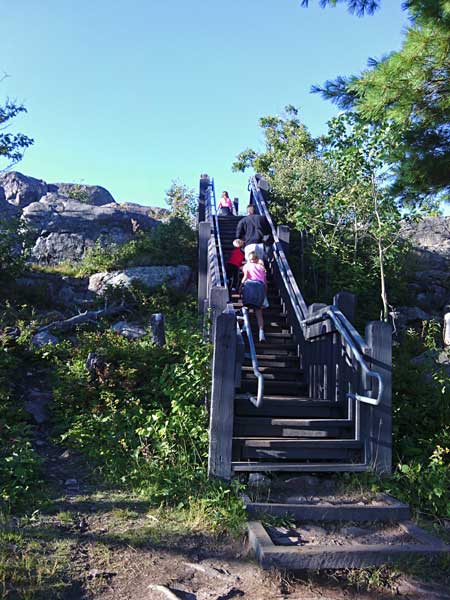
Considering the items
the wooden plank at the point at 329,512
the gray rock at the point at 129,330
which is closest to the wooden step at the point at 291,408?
the wooden plank at the point at 329,512

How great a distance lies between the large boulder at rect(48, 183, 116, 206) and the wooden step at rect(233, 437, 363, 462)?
2648cm

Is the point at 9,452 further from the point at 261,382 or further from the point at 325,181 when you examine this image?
the point at 325,181

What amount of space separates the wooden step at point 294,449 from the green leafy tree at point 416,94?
3021 mm

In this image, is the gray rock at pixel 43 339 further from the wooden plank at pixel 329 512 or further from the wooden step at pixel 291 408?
the wooden plank at pixel 329 512

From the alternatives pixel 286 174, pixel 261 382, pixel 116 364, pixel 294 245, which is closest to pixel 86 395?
pixel 116 364

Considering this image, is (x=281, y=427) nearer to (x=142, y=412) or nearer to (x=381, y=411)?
(x=381, y=411)

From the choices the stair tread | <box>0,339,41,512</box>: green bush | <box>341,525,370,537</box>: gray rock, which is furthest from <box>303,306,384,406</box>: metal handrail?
<box>0,339,41,512</box>: green bush

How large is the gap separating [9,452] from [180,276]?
8.52 metres

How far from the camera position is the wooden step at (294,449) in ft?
18.1

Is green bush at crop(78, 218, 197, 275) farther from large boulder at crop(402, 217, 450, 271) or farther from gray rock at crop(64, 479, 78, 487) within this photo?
gray rock at crop(64, 479, 78, 487)

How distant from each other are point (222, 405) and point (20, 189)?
2397 centimetres

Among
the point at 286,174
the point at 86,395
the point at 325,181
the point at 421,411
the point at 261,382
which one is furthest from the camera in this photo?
the point at 286,174

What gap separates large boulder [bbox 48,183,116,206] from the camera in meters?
31.2

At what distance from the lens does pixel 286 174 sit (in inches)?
699
